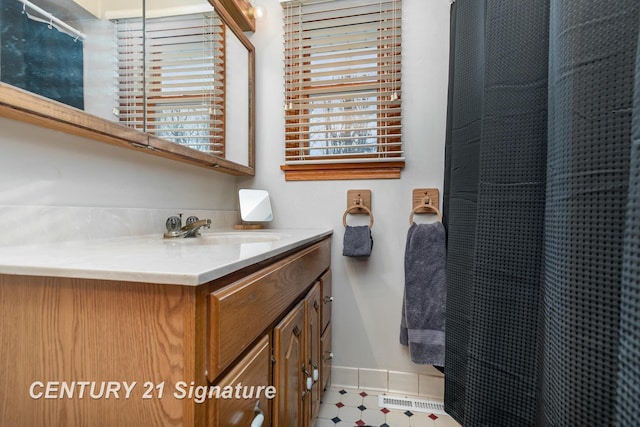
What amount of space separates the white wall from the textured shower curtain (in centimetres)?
34

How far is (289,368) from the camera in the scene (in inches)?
32.4

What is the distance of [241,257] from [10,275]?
1.23ft

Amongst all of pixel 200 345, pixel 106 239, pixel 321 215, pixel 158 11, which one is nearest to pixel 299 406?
pixel 200 345

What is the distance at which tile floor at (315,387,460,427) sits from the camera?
1321 millimetres

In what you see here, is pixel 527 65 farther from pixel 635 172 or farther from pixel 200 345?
pixel 200 345

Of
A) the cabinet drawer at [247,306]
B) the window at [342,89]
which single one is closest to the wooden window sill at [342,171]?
the window at [342,89]

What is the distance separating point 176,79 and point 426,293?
1.40 metres

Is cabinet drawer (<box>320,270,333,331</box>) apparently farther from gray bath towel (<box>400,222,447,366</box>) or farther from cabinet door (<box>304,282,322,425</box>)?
gray bath towel (<box>400,222,447,366</box>)

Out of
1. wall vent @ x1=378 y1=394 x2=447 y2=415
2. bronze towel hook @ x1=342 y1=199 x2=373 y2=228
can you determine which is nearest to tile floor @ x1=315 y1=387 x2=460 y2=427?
wall vent @ x1=378 y1=394 x2=447 y2=415

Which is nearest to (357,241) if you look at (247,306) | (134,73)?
(247,306)

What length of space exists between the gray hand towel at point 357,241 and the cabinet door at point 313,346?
0.98 feet

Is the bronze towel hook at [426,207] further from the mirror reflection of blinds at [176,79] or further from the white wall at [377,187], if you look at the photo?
the mirror reflection of blinds at [176,79]

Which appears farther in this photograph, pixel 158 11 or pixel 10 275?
pixel 158 11

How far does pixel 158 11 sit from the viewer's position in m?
1.02
